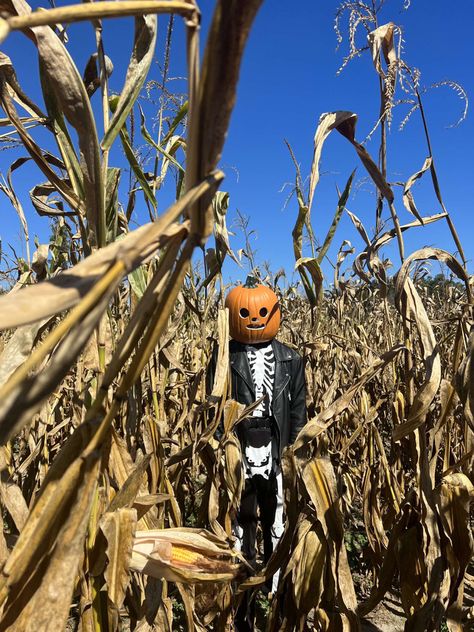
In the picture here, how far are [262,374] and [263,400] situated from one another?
0.13 meters

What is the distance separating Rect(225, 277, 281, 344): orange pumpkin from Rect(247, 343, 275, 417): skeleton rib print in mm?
69

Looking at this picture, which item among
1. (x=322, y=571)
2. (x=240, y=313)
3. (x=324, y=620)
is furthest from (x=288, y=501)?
(x=240, y=313)

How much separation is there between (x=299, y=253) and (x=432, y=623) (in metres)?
1.34

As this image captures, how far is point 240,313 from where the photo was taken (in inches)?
96.0

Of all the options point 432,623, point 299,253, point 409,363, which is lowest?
point 432,623

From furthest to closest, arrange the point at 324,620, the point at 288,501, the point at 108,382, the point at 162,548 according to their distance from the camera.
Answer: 1. the point at 324,620
2. the point at 288,501
3. the point at 162,548
4. the point at 108,382

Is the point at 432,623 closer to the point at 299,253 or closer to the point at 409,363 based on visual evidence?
the point at 409,363

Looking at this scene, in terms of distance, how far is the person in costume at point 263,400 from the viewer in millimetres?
2398

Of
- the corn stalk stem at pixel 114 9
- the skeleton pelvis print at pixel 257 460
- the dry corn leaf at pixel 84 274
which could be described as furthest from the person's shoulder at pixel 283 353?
the corn stalk stem at pixel 114 9

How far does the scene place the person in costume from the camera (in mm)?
2398

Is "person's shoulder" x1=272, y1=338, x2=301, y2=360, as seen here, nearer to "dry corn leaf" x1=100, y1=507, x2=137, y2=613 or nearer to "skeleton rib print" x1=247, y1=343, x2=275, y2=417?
"skeleton rib print" x1=247, y1=343, x2=275, y2=417

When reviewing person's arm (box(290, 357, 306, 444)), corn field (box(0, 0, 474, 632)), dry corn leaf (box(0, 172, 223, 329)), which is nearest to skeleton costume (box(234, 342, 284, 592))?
person's arm (box(290, 357, 306, 444))

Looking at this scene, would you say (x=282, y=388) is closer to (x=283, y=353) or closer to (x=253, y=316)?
(x=283, y=353)

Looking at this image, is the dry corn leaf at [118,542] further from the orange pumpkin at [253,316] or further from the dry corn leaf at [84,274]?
the orange pumpkin at [253,316]
